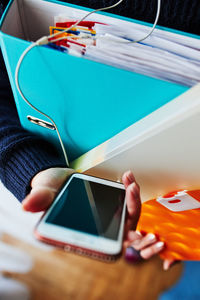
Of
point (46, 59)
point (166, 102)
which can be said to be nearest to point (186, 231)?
point (166, 102)

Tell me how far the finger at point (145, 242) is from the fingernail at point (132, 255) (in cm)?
1

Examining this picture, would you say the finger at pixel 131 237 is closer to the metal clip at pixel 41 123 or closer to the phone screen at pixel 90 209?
the phone screen at pixel 90 209

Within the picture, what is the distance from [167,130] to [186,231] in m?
0.19

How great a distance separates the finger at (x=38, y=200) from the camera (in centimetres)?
39

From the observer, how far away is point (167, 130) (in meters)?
0.40

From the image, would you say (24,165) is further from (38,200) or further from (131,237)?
(131,237)

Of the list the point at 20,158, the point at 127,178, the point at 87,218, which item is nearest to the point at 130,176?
the point at 127,178

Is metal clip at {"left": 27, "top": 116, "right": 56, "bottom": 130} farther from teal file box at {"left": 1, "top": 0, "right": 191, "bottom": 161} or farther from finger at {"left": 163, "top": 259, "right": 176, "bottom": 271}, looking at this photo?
finger at {"left": 163, "top": 259, "right": 176, "bottom": 271}

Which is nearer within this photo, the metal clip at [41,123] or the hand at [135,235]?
the hand at [135,235]

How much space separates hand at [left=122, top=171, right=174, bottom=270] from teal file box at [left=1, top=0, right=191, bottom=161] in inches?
3.9

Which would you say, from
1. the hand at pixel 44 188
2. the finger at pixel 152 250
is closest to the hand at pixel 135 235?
the finger at pixel 152 250

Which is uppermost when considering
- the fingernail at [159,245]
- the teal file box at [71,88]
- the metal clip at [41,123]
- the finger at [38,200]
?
the teal file box at [71,88]

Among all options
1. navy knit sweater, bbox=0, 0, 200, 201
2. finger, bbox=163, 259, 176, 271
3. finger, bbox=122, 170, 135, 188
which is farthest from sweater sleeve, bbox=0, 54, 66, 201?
finger, bbox=163, 259, 176, 271

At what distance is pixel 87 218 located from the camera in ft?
1.27
